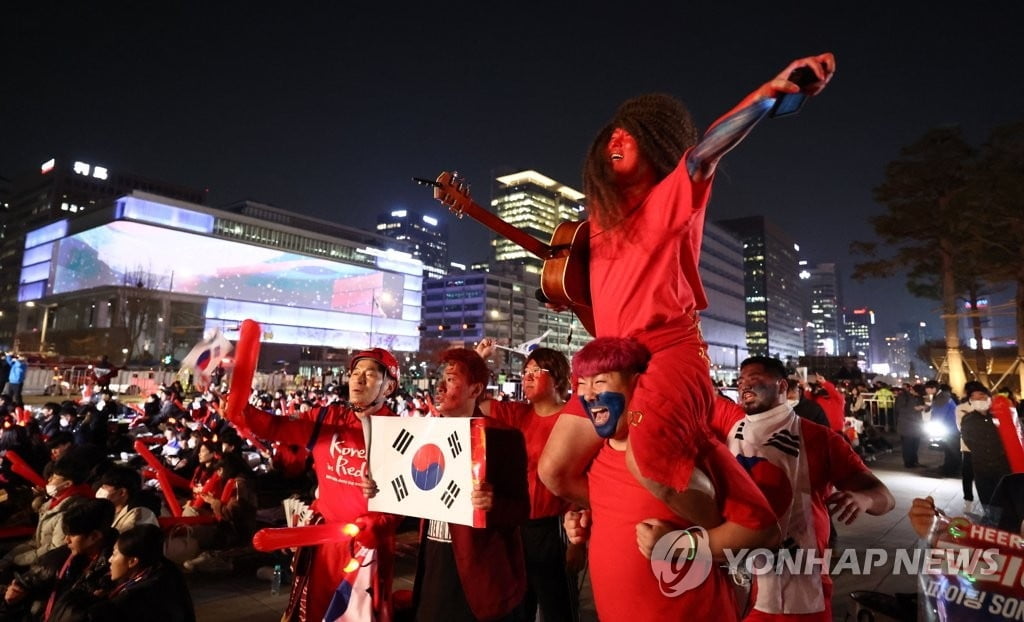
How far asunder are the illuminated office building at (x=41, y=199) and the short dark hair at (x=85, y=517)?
12445 cm

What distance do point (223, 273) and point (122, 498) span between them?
247 ft

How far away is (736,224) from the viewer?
160 m

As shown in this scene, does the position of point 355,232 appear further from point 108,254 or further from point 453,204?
point 453,204

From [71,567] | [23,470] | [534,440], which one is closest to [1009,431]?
[534,440]

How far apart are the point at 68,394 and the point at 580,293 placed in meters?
36.4

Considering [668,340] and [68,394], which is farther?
[68,394]

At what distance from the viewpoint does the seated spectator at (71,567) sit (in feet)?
12.4

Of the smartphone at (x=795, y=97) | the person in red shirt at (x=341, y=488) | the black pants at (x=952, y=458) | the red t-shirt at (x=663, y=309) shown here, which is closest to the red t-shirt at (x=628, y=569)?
the red t-shirt at (x=663, y=309)

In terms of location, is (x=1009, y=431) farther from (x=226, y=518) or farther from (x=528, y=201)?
(x=528, y=201)

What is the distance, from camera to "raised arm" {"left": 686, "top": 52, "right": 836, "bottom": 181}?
1796 mm

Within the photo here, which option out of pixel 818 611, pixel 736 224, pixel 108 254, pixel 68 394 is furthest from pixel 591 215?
pixel 736 224

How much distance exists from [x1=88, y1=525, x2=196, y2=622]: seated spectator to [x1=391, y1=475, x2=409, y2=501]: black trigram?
1629 millimetres

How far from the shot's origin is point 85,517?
4.00 meters

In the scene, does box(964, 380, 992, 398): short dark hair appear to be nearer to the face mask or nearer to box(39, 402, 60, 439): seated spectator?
the face mask
